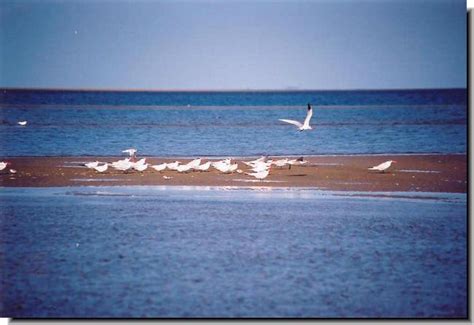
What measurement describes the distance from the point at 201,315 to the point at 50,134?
18.7 metres

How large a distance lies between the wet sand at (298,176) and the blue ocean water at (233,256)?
1.16 meters

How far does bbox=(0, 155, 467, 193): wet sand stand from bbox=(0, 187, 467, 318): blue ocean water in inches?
45.8

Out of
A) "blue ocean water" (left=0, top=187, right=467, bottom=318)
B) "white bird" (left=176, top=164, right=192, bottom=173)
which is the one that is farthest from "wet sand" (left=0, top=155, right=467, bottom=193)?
"blue ocean water" (left=0, top=187, right=467, bottom=318)

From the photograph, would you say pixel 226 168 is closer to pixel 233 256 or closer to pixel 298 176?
pixel 298 176

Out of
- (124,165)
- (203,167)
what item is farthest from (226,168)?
(124,165)

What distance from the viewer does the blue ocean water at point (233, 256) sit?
7.54 metres

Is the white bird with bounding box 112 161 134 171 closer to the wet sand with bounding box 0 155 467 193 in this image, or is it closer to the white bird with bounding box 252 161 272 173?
the wet sand with bounding box 0 155 467 193

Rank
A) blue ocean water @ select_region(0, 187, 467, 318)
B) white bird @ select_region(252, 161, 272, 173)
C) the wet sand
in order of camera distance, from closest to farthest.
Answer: blue ocean water @ select_region(0, 187, 467, 318) → the wet sand → white bird @ select_region(252, 161, 272, 173)

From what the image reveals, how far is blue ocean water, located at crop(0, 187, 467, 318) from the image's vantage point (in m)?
7.54

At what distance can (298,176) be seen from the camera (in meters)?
14.6

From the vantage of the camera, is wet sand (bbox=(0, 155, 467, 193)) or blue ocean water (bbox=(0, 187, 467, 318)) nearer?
blue ocean water (bbox=(0, 187, 467, 318))

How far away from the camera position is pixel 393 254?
8.95 metres

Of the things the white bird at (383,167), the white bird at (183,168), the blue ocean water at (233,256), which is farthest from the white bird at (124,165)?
the white bird at (383,167)

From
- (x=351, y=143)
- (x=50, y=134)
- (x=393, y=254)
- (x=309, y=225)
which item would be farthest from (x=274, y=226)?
(x=50, y=134)
